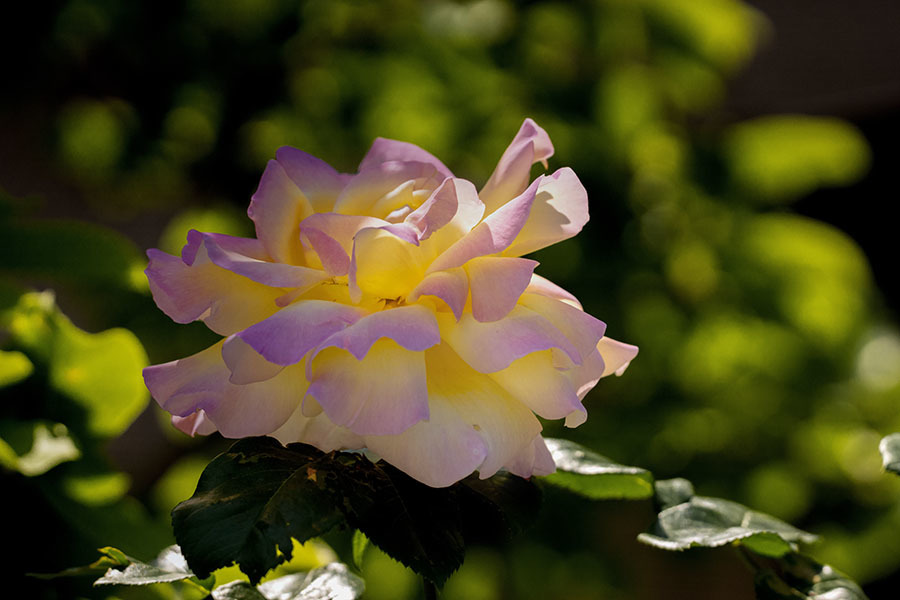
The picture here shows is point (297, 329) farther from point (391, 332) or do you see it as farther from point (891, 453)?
point (891, 453)

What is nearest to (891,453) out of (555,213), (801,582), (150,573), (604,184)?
(801,582)

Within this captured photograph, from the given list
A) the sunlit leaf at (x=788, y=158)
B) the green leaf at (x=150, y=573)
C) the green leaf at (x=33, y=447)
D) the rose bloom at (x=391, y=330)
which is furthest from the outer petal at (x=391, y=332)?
the sunlit leaf at (x=788, y=158)

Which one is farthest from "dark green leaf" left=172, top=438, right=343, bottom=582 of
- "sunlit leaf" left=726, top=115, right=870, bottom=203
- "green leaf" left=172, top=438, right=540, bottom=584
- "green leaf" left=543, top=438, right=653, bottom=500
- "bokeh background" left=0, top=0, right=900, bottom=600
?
"sunlit leaf" left=726, top=115, right=870, bottom=203

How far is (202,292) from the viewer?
9.8 inches

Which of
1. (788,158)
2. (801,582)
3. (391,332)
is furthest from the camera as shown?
(788,158)

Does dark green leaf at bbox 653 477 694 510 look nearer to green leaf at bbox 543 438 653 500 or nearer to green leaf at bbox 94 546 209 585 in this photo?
green leaf at bbox 543 438 653 500

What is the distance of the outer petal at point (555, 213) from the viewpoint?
0.26 metres

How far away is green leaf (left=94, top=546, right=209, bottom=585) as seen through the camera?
0.26 metres

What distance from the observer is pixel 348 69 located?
1.51 meters

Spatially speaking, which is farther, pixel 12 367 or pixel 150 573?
pixel 12 367

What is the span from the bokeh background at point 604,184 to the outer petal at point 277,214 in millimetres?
967

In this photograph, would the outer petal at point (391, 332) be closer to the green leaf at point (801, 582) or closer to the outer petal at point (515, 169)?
the outer petal at point (515, 169)

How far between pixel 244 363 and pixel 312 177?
8cm

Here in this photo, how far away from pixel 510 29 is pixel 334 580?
1334 millimetres
